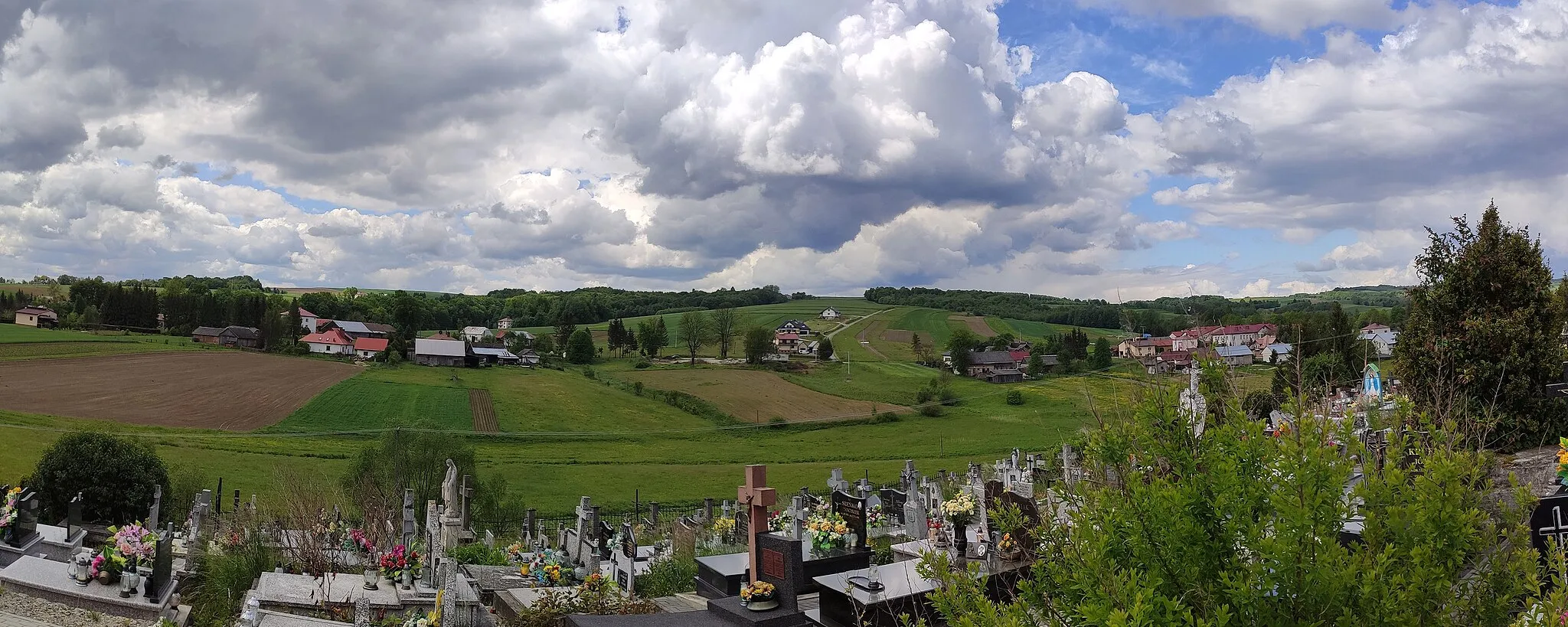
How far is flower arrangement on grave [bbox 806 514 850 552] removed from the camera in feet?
40.3

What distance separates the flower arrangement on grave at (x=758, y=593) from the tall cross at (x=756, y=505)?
0.68 meters

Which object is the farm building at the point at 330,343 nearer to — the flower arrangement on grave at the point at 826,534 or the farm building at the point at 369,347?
the farm building at the point at 369,347

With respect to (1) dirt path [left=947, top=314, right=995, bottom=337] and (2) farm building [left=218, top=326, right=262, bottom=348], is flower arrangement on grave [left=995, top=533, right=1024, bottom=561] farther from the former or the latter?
(1) dirt path [left=947, top=314, right=995, bottom=337]

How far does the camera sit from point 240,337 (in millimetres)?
72625

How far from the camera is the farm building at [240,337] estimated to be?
71.2 meters

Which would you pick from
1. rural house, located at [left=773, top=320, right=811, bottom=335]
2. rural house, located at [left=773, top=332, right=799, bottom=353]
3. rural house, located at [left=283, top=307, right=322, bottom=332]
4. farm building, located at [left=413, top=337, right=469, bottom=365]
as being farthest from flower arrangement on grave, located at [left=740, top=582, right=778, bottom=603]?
rural house, located at [left=283, top=307, right=322, bottom=332]

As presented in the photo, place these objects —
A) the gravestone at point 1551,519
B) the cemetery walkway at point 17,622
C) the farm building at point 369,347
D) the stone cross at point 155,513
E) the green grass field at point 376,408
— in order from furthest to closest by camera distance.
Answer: the farm building at point 369,347, the green grass field at point 376,408, the stone cross at point 155,513, the cemetery walkway at point 17,622, the gravestone at point 1551,519

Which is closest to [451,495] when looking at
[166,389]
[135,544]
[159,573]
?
[159,573]

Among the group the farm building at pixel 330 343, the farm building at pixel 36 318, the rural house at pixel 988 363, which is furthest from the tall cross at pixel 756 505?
the farm building at pixel 36 318

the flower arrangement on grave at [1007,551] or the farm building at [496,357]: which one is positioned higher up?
the flower arrangement on grave at [1007,551]

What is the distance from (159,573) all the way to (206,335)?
229ft

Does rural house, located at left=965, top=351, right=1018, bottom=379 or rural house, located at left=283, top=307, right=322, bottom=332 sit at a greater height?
rural house, located at left=283, top=307, right=322, bottom=332

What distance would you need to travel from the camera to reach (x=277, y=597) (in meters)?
12.5

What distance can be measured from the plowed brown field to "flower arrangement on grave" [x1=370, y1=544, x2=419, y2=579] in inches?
1523
